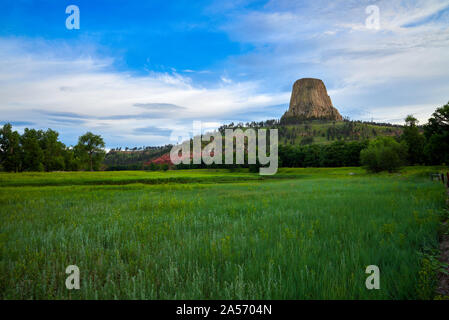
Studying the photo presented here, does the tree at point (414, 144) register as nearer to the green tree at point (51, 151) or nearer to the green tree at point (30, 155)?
the green tree at point (30, 155)

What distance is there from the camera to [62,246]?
541cm

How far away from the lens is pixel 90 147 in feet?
284

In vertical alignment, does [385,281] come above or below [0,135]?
below

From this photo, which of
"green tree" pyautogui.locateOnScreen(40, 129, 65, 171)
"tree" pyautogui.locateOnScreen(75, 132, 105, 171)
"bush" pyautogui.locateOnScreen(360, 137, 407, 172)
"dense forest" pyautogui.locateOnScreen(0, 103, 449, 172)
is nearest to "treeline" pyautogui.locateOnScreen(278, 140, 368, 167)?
"dense forest" pyautogui.locateOnScreen(0, 103, 449, 172)

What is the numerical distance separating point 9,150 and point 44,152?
929 inches

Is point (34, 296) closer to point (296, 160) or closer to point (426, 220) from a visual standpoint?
point (426, 220)

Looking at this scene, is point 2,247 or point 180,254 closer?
point 180,254

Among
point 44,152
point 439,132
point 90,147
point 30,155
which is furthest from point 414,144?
point 44,152

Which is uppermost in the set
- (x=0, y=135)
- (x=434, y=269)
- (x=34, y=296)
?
(x=0, y=135)

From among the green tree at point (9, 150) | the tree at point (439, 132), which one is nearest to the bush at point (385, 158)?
the tree at point (439, 132)

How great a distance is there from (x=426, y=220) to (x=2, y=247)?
12039mm

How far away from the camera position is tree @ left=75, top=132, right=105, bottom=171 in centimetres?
8550

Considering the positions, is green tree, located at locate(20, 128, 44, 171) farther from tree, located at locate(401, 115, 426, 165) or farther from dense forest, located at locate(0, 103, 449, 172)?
tree, located at locate(401, 115, 426, 165)
